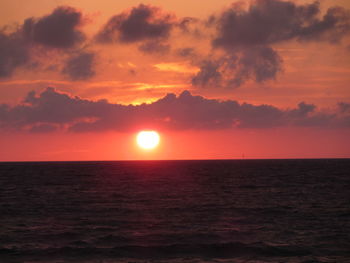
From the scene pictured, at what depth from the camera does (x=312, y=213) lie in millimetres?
53469

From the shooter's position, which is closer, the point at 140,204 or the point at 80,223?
the point at 80,223

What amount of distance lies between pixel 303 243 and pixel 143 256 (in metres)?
12.6

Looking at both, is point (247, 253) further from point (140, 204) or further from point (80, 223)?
point (140, 204)

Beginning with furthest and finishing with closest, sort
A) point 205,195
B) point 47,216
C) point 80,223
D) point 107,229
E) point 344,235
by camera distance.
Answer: point 205,195 → point 47,216 → point 80,223 → point 107,229 → point 344,235

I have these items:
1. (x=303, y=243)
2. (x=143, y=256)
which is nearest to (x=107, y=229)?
(x=143, y=256)

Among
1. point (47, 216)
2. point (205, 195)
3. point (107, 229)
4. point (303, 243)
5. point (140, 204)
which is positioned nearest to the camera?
point (303, 243)

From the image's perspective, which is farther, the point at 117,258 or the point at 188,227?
the point at 188,227

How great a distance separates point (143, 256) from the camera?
33.2m

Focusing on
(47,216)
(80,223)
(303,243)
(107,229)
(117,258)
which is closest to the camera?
(117,258)

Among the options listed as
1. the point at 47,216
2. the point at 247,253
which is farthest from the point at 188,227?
the point at 47,216

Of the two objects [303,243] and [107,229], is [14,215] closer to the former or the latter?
[107,229]

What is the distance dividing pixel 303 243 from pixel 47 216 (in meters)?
28.3

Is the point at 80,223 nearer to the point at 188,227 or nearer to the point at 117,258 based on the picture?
the point at 188,227

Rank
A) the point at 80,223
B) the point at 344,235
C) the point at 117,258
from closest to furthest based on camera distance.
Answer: the point at 117,258
the point at 344,235
the point at 80,223
